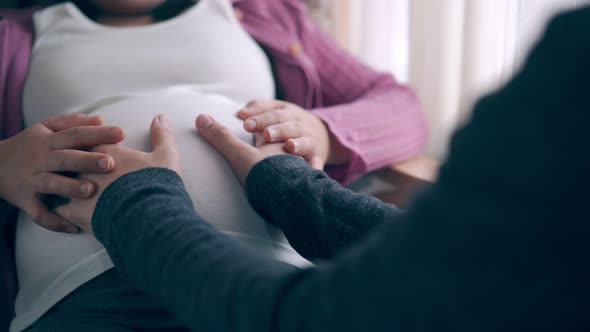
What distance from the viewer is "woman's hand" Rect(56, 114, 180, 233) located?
582 mm

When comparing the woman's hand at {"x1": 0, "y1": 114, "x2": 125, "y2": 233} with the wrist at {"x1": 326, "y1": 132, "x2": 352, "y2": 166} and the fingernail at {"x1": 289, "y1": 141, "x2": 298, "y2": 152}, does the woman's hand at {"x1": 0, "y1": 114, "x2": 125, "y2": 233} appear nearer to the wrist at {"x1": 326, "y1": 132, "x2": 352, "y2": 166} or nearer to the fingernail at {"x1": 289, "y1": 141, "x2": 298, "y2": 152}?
the fingernail at {"x1": 289, "y1": 141, "x2": 298, "y2": 152}

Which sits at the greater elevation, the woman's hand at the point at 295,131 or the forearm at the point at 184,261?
the forearm at the point at 184,261

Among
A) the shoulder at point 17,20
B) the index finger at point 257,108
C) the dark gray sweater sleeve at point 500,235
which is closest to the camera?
the dark gray sweater sleeve at point 500,235

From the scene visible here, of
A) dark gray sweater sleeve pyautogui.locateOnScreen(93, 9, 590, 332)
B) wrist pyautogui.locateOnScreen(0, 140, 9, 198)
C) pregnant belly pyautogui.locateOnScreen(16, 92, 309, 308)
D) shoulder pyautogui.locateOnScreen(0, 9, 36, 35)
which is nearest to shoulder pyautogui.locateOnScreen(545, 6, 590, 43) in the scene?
dark gray sweater sleeve pyautogui.locateOnScreen(93, 9, 590, 332)

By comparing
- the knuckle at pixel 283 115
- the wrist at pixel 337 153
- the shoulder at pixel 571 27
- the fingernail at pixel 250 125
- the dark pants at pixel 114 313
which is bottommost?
the dark pants at pixel 114 313

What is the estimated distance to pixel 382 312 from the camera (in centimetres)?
29

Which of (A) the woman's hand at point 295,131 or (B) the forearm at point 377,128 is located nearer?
(A) the woman's hand at point 295,131

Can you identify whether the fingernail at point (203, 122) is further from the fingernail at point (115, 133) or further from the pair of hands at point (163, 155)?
the fingernail at point (115, 133)

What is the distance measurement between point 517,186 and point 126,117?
1.91 ft

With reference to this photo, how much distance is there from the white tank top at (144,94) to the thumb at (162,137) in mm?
20

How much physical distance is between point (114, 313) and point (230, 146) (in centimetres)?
25

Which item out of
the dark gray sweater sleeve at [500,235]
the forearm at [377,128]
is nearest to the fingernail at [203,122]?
the forearm at [377,128]

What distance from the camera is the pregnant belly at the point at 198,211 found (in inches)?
25.0

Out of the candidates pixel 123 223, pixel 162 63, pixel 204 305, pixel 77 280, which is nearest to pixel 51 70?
pixel 162 63
